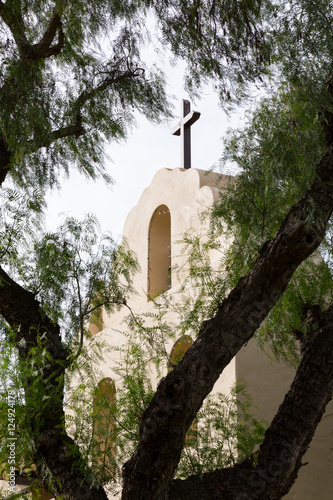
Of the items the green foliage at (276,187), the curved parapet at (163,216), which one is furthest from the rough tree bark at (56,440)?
the curved parapet at (163,216)

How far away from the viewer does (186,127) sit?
994 centimetres

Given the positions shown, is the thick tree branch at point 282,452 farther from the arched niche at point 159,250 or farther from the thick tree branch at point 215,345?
the arched niche at point 159,250

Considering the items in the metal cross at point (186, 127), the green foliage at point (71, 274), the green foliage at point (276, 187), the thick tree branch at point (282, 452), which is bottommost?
the thick tree branch at point (282, 452)

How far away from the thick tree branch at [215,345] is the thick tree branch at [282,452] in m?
0.34

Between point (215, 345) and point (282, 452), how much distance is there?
0.89 meters

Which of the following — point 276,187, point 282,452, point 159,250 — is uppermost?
point 159,250

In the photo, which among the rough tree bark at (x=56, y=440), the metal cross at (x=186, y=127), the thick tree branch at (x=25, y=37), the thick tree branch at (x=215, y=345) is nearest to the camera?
the thick tree branch at (x=215, y=345)

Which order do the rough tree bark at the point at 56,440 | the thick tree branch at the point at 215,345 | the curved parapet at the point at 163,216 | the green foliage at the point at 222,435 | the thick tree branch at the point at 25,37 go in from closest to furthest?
the thick tree branch at the point at 215,345 → the rough tree bark at the point at 56,440 → the thick tree branch at the point at 25,37 → the green foliage at the point at 222,435 → the curved parapet at the point at 163,216

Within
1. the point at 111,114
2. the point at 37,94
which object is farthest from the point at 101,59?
the point at 37,94

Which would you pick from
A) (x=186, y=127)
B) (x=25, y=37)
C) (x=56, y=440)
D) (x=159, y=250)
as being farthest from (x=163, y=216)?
(x=56, y=440)

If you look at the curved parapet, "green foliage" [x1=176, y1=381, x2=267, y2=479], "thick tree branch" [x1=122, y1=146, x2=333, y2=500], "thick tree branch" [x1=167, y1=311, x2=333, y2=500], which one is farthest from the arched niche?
"thick tree branch" [x1=122, y1=146, x2=333, y2=500]

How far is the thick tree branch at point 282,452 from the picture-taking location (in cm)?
372

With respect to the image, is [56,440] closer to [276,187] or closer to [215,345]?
[215,345]

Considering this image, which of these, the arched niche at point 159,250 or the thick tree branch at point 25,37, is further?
the arched niche at point 159,250
